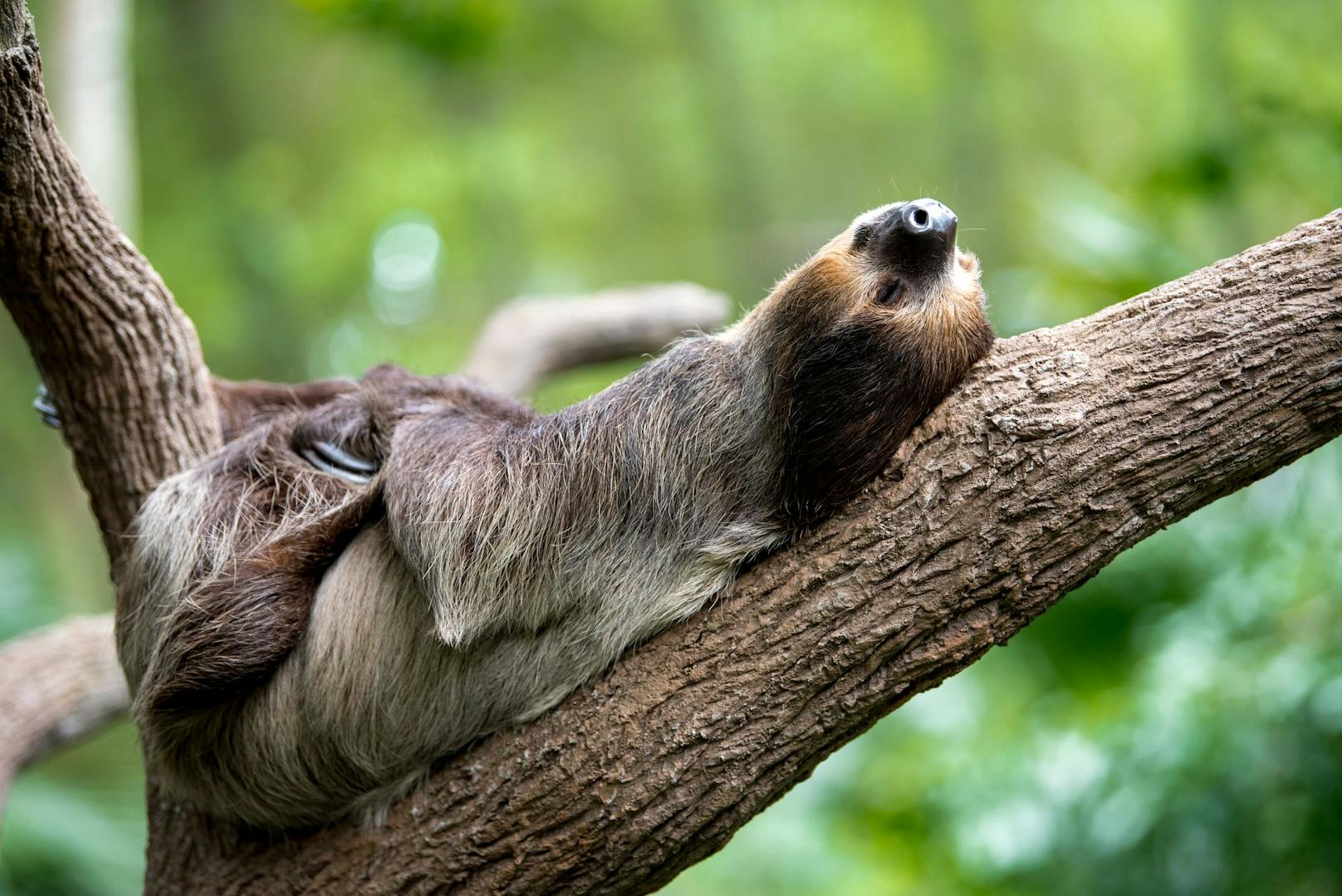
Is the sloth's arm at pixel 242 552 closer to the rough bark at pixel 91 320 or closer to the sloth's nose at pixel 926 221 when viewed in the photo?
the rough bark at pixel 91 320

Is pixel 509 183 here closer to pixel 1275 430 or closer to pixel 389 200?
pixel 389 200

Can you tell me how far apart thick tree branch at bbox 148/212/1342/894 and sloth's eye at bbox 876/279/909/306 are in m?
0.32

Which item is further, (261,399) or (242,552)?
(261,399)

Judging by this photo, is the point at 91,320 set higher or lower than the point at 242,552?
higher

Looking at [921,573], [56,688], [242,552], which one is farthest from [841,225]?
[921,573]

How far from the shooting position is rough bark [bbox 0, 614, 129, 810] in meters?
4.63

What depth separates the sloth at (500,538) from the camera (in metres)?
2.93

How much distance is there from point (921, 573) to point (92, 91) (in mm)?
7835

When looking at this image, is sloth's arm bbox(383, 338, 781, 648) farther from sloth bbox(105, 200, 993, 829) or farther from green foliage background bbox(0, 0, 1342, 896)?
green foliage background bbox(0, 0, 1342, 896)

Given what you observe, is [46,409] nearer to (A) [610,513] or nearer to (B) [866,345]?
(A) [610,513]

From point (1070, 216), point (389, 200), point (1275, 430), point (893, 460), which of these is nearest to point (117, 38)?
point (389, 200)

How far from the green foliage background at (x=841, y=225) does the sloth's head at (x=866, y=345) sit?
3.18 m

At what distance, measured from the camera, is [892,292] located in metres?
2.96

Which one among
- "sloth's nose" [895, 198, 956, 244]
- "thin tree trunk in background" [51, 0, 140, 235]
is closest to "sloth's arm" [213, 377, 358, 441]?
"sloth's nose" [895, 198, 956, 244]
